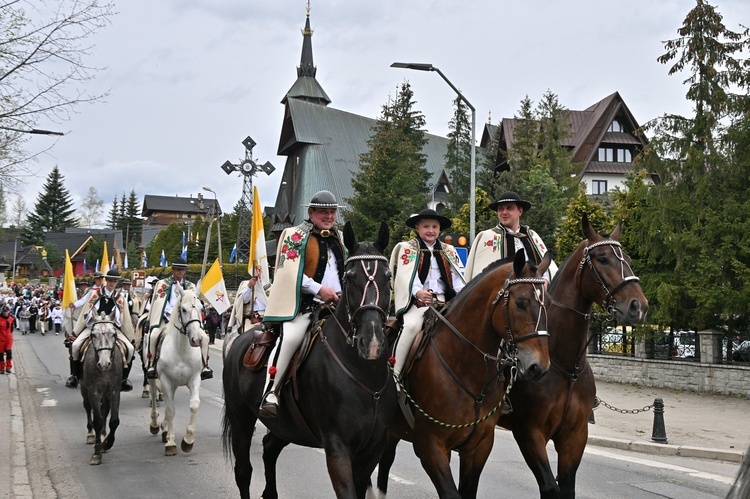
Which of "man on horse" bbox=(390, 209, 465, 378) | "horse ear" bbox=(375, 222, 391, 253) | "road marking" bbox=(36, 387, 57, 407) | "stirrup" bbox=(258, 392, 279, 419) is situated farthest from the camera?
"road marking" bbox=(36, 387, 57, 407)

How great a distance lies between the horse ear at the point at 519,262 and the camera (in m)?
5.68

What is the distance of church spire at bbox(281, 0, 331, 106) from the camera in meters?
81.0

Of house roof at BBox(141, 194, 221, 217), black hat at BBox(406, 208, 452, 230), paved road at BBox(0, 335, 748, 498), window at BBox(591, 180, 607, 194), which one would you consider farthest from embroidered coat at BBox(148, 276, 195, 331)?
house roof at BBox(141, 194, 221, 217)

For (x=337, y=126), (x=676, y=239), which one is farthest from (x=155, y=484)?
(x=337, y=126)

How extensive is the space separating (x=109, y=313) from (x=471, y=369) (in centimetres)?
756

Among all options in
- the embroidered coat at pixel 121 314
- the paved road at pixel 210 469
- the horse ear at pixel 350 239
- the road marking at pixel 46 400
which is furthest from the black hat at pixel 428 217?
the road marking at pixel 46 400

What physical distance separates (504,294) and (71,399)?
14.2 meters

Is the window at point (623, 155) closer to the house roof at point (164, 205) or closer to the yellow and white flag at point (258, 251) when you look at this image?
the yellow and white flag at point (258, 251)

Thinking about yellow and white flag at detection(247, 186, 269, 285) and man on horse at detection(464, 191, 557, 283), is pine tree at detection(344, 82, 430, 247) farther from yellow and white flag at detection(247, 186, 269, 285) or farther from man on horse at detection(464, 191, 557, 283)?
man on horse at detection(464, 191, 557, 283)

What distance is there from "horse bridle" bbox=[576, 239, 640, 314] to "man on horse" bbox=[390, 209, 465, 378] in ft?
3.93

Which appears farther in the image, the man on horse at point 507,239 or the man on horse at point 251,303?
the man on horse at point 251,303

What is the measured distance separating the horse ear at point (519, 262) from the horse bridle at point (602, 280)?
126 centimetres

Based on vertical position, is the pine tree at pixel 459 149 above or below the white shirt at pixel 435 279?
above

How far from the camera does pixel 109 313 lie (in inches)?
462
